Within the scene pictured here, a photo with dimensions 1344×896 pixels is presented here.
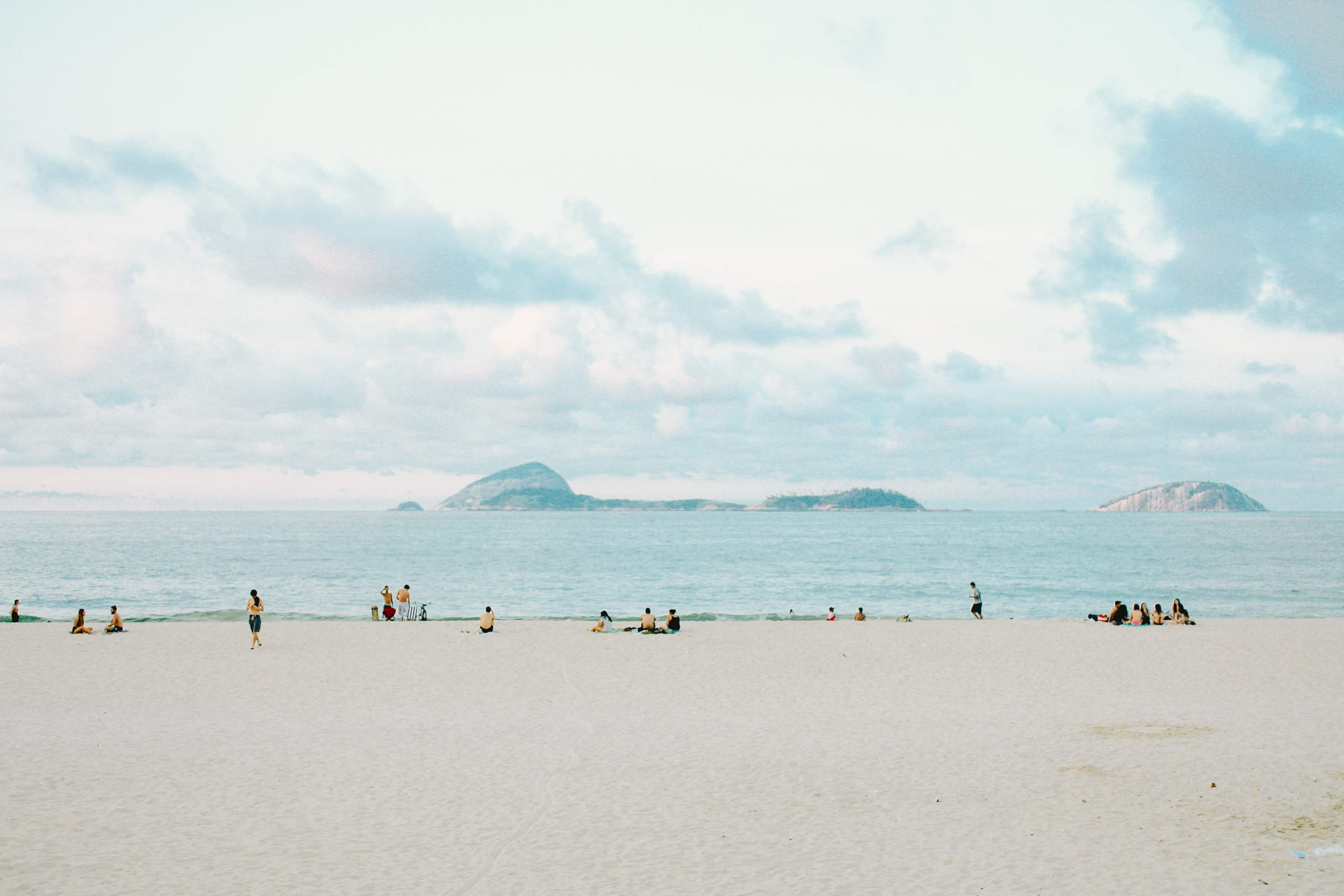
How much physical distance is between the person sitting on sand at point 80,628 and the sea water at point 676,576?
23.4ft

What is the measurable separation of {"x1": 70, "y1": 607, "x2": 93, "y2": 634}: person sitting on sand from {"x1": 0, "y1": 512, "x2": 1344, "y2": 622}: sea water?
23.4 ft

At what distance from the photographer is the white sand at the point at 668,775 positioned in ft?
34.1

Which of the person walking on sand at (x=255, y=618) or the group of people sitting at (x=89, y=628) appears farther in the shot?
the group of people sitting at (x=89, y=628)

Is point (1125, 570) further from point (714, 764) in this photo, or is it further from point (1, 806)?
point (1, 806)

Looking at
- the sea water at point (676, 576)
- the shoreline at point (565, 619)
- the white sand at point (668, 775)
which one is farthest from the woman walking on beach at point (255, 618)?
the sea water at point (676, 576)

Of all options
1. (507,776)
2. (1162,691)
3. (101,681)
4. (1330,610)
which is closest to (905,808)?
(507,776)

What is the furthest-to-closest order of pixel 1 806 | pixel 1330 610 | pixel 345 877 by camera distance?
pixel 1330 610, pixel 1 806, pixel 345 877

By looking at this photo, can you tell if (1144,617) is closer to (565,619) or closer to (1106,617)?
(1106,617)

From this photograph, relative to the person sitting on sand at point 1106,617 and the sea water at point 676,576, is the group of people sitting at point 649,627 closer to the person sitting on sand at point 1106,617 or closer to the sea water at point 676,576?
the sea water at point 676,576

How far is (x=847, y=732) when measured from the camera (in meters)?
17.1

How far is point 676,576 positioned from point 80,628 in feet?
155

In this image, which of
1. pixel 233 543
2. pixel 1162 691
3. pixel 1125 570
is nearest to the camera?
pixel 1162 691

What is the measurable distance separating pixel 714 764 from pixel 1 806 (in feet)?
33.7

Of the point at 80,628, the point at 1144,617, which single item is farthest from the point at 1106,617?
the point at 80,628
